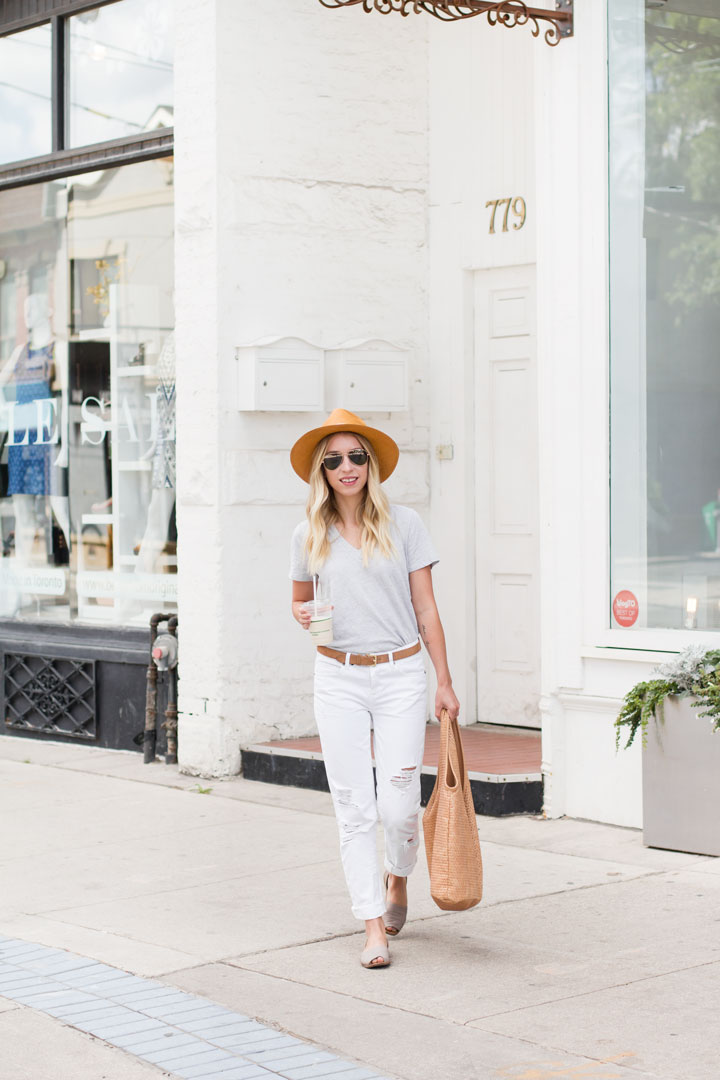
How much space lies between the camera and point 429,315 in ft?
30.4

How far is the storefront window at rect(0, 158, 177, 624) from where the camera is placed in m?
A: 9.91

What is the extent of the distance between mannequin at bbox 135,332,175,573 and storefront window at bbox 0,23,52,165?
1.94 metres

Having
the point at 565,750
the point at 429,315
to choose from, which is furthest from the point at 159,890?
the point at 429,315

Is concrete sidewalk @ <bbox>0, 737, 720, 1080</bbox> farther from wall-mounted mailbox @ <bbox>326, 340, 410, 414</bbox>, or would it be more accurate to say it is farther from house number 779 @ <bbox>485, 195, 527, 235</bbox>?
house number 779 @ <bbox>485, 195, 527, 235</bbox>

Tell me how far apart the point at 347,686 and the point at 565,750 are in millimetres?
2425

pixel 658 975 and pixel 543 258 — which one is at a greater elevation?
pixel 543 258

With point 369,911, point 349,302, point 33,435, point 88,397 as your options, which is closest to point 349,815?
point 369,911

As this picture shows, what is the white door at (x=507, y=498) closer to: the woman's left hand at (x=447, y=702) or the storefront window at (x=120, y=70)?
the storefront window at (x=120, y=70)

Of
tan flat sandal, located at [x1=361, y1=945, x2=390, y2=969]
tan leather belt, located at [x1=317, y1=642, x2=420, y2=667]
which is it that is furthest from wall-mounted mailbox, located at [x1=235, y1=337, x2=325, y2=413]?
tan flat sandal, located at [x1=361, y1=945, x2=390, y2=969]

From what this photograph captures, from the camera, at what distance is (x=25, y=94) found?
35.2 ft

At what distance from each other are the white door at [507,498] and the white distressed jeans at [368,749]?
3.55 m

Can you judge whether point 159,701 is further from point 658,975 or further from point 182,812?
point 658,975

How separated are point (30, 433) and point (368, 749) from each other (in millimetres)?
6267

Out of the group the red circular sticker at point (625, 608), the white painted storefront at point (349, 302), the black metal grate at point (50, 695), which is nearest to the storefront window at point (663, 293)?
the red circular sticker at point (625, 608)
